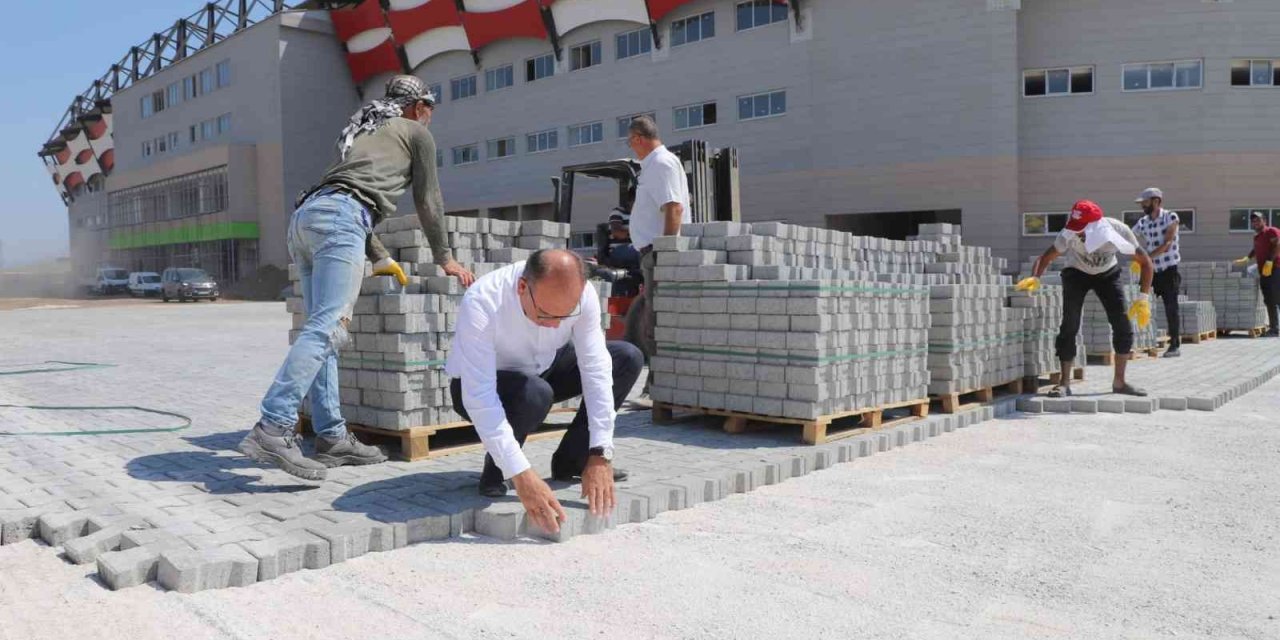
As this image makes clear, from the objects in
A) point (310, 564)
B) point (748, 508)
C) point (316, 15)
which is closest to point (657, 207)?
point (748, 508)

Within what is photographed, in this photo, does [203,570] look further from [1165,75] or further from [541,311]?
[1165,75]

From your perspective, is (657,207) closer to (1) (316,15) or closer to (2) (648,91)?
(2) (648,91)

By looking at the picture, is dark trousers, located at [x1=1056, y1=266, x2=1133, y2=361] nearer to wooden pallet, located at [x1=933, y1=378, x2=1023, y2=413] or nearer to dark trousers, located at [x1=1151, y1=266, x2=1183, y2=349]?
wooden pallet, located at [x1=933, y1=378, x2=1023, y2=413]

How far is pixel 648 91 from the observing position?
32125mm

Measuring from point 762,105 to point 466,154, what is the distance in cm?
1613

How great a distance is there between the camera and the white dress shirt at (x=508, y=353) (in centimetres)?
376

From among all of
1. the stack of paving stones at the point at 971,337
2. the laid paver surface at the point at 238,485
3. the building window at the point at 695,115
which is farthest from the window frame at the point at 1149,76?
the stack of paving stones at the point at 971,337

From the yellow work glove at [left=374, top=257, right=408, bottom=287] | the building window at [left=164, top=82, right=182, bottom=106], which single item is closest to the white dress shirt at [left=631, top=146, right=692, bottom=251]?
the yellow work glove at [left=374, top=257, right=408, bottom=287]

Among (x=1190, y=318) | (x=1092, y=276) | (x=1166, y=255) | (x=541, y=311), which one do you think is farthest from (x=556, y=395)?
(x=1190, y=318)

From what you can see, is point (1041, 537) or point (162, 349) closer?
point (1041, 537)

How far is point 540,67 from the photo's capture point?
3625 cm

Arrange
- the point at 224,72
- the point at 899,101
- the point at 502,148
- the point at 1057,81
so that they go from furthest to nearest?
the point at 224,72
the point at 502,148
the point at 899,101
the point at 1057,81

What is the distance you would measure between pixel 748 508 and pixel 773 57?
25.9 metres

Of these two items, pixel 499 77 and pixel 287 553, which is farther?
pixel 499 77
